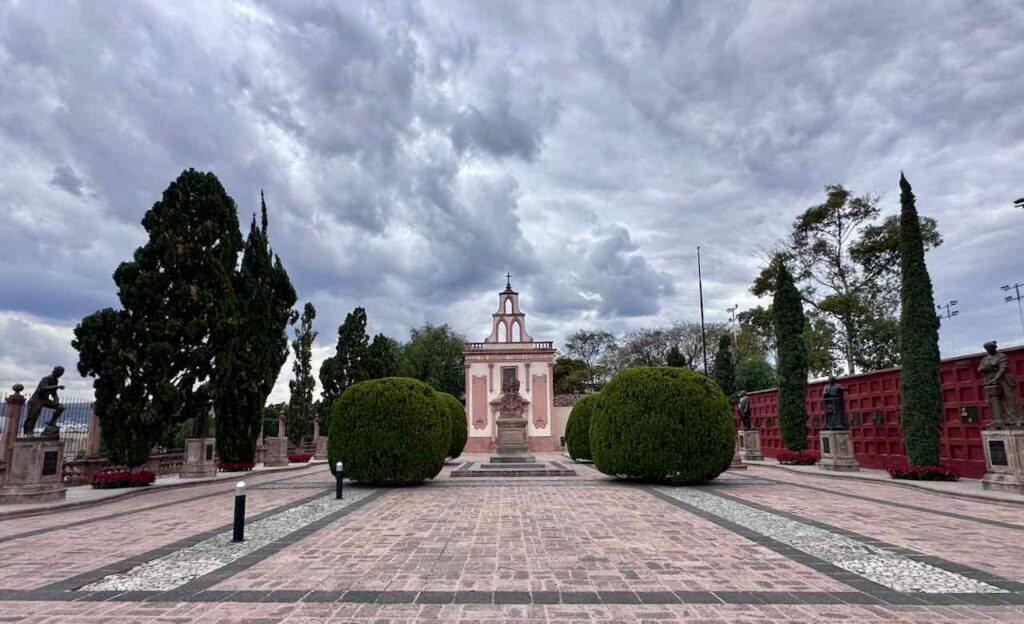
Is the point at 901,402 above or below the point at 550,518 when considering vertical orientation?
above

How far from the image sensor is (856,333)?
1026 inches

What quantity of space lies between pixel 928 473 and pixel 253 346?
20.1m

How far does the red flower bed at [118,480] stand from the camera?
12.3 meters

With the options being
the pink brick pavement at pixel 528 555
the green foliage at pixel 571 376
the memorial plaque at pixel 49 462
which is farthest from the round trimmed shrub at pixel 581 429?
the green foliage at pixel 571 376

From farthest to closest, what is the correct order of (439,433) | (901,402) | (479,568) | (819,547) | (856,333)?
1. (856,333)
2. (901,402)
3. (439,433)
4. (819,547)
5. (479,568)

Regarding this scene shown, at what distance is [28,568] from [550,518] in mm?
6095

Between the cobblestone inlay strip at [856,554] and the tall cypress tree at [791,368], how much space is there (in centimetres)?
1231

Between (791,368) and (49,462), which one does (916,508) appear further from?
(49,462)

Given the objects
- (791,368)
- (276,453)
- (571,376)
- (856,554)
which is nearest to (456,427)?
(276,453)

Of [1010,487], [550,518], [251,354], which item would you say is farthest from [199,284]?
[1010,487]

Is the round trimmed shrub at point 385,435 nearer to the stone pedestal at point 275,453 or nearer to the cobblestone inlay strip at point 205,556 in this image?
the cobblestone inlay strip at point 205,556

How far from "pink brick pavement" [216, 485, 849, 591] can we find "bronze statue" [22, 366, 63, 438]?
7639 millimetres

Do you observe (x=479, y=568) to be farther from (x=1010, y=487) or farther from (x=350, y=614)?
(x=1010, y=487)

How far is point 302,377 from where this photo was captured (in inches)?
1049
